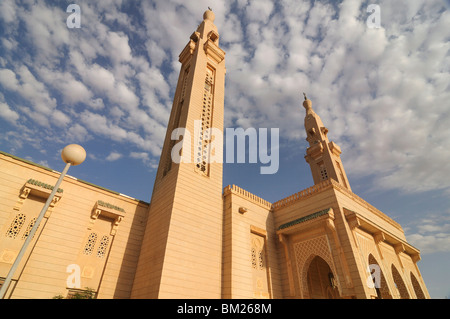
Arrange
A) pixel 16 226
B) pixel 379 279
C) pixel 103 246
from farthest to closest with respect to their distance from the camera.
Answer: pixel 379 279 → pixel 103 246 → pixel 16 226

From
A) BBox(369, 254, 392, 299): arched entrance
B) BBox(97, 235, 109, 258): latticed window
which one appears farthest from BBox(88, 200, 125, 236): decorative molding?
BBox(369, 254, 392, 299): arched entrance

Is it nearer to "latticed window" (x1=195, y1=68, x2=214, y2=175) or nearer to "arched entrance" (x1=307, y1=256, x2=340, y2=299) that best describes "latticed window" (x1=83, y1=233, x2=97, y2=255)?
"latticed window" (x1=195, y1=68, x2=214, y2=175)

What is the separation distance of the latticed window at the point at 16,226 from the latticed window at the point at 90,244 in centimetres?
260

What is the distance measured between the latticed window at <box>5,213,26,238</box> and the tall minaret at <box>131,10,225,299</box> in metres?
5.02

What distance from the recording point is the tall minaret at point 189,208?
32.2ft

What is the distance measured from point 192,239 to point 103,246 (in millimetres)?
4338

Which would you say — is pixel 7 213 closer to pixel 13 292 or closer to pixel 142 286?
pixel 13 292

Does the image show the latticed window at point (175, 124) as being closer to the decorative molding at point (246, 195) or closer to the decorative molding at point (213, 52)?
the decorative molding at point (213, 52)

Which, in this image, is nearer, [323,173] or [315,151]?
[323,173]

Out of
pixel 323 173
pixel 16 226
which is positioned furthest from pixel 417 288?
pixel 16 226

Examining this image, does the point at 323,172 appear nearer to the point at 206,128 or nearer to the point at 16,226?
the point at 206,128

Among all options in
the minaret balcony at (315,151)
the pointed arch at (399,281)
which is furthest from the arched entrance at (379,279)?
the minaret balcony at (315,151)

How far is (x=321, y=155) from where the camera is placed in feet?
78.3
